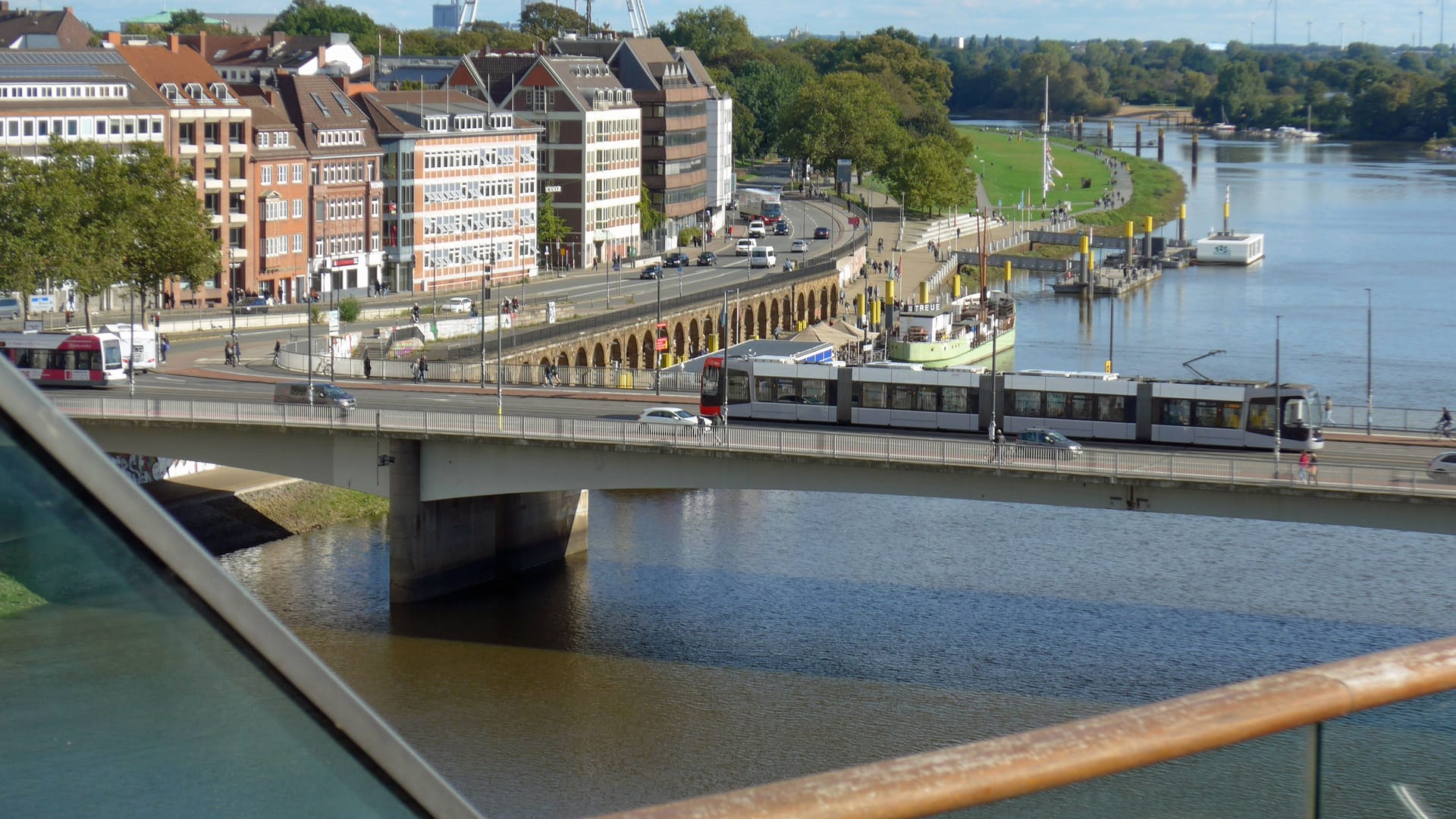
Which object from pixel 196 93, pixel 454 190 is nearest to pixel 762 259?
pixel 454 190

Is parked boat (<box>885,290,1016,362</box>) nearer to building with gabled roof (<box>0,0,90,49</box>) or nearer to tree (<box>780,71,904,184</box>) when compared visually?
building with gabled roof (<box>0,0,90,49</box>)

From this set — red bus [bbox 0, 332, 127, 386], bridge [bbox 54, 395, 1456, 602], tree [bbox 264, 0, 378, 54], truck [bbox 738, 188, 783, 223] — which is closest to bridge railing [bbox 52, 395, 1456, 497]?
bridge [bbox 54, 395, 1456, 602]

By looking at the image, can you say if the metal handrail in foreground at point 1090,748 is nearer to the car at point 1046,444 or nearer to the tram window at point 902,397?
the car at point 1046,444

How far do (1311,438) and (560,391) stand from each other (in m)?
12.9

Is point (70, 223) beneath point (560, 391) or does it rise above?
above

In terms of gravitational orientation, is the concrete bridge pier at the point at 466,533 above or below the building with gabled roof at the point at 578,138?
below

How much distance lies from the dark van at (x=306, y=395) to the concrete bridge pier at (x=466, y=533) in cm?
331

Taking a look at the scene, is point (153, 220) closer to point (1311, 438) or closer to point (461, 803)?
point (1311, 438)

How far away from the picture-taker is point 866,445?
23.2 meters

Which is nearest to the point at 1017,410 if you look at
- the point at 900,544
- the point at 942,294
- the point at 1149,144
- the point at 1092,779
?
the point at 900,544

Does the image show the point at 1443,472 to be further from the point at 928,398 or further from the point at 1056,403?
the point at 928,398

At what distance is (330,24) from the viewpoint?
103438 mm

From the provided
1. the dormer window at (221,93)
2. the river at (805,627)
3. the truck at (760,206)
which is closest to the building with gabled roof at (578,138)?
the dormer window at (221,93)

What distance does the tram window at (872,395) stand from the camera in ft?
97.2
